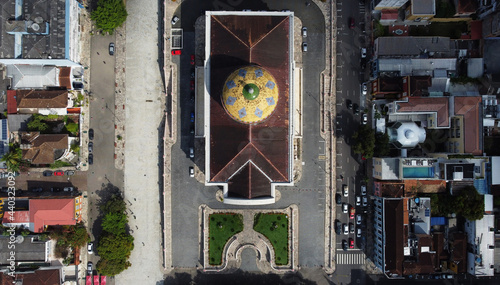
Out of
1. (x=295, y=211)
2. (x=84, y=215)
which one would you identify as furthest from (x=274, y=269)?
(x=84, y=215)

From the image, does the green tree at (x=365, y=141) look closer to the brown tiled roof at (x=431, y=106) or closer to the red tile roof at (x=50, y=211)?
the brown tiled roof at (x=431, y=106)

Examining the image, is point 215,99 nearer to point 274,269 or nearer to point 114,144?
point 114,144

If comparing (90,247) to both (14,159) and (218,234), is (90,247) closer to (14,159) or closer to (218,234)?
(14,159)

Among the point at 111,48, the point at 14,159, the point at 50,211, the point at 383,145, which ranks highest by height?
the point at 111,48

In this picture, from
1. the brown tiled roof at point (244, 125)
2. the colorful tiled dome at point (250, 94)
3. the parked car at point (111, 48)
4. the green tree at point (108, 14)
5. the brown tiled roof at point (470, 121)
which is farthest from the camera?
the parked car at point (111, 48)

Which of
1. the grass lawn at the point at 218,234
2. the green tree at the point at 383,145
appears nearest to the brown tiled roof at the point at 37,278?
the grass lawn at the point at 218,234

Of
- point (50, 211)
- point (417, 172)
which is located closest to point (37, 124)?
point (50, 211)

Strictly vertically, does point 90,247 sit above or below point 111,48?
below
